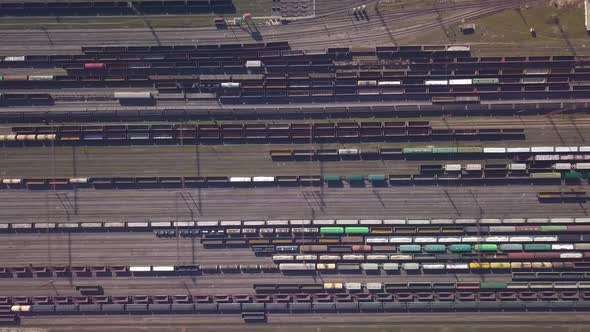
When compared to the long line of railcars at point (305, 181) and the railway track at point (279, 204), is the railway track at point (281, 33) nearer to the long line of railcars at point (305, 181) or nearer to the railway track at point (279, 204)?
the long line of railcars at point (305, 181)

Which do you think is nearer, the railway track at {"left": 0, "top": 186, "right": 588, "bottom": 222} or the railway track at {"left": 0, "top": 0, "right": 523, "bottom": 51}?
the railway track at {"left": 0, "top": 186, "right": 588, "bottom": 222}

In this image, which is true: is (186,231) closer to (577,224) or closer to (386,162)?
(386,162)

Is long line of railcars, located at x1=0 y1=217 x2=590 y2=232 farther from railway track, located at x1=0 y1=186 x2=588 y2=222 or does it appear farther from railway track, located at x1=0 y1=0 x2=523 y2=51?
railway track, located at x1=0 y1=0 x2=523 y2=51

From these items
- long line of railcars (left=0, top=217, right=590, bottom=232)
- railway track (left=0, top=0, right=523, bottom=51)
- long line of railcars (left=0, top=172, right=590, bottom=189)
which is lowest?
long line of railcars (left=0, top=217, right=590, bottom=232)

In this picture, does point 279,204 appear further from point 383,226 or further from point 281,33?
point 281,33

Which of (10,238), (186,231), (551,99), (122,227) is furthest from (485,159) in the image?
(10,238)

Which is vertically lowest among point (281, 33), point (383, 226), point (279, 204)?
point (383, 226)

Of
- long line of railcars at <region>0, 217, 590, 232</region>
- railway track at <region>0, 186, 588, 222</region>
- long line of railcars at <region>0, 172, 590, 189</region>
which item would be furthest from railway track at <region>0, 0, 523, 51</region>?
long line of railcars at <region>0, 217, 590, 232</region>

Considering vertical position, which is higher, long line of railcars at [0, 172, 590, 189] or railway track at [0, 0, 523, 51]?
railway track at [0, 0, 523, 51]

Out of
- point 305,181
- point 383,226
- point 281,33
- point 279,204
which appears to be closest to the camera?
point 383,226

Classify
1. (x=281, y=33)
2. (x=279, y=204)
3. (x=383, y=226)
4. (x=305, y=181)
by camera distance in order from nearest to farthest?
(x=383, y=226), (x=305, y=181), (x=279, y=204), (x=281, y=33)

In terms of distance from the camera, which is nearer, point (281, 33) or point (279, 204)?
point (279, 204)

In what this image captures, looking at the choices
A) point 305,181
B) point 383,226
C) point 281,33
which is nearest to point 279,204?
point 305,181
